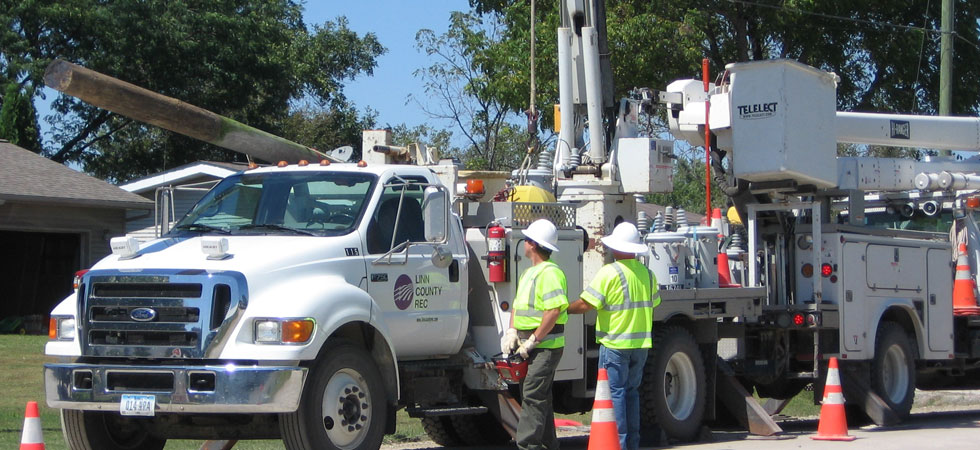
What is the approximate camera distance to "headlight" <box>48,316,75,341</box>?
349 inches

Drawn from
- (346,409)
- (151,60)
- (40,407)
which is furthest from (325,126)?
(346,409)

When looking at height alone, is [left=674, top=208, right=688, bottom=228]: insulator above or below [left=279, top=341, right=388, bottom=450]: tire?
above

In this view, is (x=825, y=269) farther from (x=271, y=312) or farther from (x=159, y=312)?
(x=159, y=312)

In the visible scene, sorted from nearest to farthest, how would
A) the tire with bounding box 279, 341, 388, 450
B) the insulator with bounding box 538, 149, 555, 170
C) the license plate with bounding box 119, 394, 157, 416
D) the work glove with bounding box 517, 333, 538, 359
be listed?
the license plate with bounding box 119, 394, 157, 416
the tire with bounding box 279, 341, 388, 450
the work glove with bounding box 517, 333, 538, 359
the insulator with bounding box 538, 149, 555, 170

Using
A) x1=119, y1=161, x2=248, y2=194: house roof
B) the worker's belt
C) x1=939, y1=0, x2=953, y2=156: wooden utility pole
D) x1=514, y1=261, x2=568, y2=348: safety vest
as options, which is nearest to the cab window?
x1=514, y1=261, x2=568, y2=348: safety vest

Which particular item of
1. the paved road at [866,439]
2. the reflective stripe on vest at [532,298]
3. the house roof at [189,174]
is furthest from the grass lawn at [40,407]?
the house roof at [189,174]

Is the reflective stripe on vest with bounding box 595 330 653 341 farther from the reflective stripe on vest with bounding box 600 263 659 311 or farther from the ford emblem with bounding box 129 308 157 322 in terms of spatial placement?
the ford emblem with bounding box 129 308 157 322

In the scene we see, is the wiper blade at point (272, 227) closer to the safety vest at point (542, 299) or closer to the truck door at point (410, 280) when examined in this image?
the truck door at point (410, 280)

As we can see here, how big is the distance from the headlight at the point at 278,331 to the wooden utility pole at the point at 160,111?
218 cm

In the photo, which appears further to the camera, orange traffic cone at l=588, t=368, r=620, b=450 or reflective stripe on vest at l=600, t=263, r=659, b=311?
reflective stripe on vest at l=600, t=263, r=659, b=311

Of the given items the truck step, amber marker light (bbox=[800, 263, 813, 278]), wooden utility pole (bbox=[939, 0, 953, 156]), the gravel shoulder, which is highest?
wooden utility pole (bbox=[939, 0, 953, 156])

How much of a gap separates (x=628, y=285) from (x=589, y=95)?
3709mm

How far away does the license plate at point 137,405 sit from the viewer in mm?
8281

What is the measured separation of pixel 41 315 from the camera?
2739cm
